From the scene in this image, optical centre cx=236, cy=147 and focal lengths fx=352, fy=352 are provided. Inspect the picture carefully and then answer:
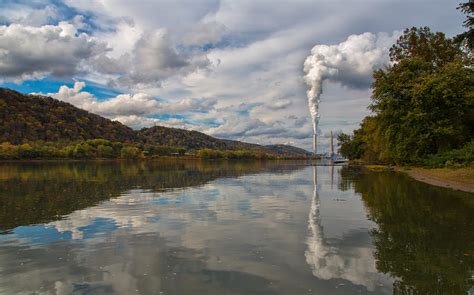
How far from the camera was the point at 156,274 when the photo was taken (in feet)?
34.2

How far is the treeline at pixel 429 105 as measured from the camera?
171 feet

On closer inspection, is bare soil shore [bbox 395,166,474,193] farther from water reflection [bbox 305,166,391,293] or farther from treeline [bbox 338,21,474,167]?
water reflection [bbox 305,166,391,293]

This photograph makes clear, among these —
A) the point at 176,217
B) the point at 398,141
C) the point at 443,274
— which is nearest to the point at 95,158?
the point at 398,141

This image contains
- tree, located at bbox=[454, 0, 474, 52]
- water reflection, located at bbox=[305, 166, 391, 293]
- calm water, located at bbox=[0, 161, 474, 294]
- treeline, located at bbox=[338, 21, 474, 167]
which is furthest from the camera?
treeline, located at bbox=[338, 21, 474, 167]

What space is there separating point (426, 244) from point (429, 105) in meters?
48.7

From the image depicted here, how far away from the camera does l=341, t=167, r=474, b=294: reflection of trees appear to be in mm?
9586

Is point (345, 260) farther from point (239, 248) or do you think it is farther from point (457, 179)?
point (457, 179)

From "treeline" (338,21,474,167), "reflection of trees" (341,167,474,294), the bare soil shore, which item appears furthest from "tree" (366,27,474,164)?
"reflection of trees" (341,167,474,294)

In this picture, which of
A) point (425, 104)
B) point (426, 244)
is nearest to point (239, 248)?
point (426, 244)

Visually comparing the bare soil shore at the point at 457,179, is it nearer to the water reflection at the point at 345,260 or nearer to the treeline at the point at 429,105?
the treeline at the point at 429,105

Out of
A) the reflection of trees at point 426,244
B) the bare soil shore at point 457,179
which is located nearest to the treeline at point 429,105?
the bare soil shore at point 457,179

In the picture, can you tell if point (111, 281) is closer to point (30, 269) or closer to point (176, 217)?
point (30, 269)

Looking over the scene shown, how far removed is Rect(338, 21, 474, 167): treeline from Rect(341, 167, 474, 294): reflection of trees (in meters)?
30.8

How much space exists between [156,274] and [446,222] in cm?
1431
